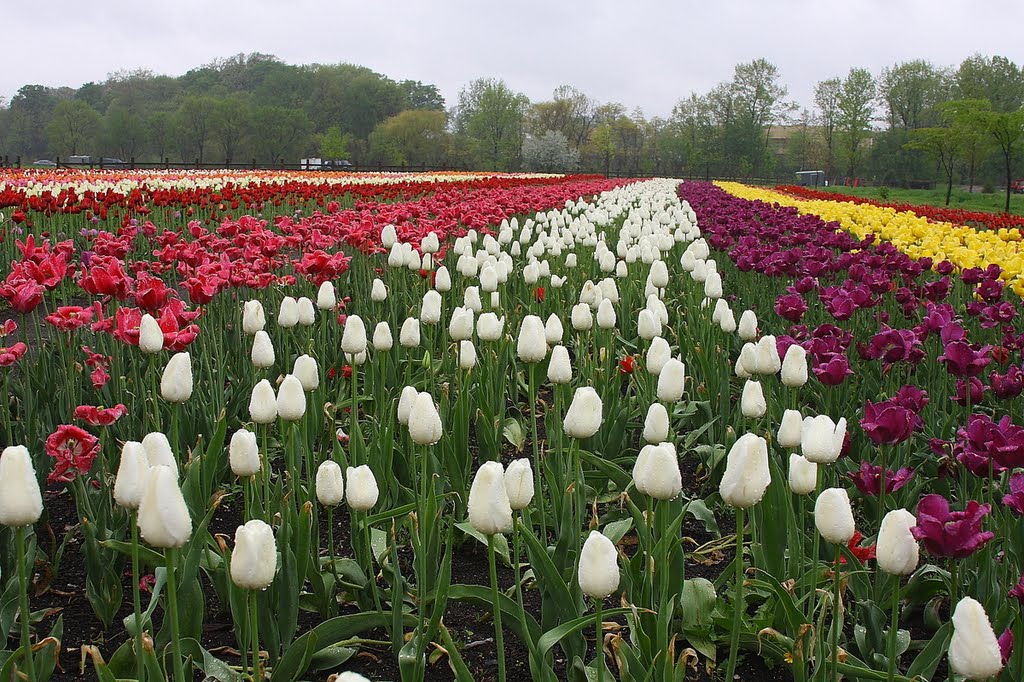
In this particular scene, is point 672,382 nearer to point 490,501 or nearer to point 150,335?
point 490,501

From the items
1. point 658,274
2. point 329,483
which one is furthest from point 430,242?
point 329,483

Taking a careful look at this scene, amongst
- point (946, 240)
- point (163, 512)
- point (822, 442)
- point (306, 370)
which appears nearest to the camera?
point (163, 512)

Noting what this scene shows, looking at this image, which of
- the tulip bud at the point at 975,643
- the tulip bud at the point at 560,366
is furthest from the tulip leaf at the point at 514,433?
the tulip bud at the point at 975,643

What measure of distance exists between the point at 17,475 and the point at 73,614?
1.31 meters

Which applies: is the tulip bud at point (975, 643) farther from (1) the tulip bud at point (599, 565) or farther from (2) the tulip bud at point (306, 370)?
(2) the tulip bud at point (306, 370)

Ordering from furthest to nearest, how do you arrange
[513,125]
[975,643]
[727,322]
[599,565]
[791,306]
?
[513,125]
[791,306]
[727,322]
[599,565]
[975,643]

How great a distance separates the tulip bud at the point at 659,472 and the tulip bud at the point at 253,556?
2.21 ft

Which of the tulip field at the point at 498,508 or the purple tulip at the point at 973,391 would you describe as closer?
the tulip field at the point at 498,508

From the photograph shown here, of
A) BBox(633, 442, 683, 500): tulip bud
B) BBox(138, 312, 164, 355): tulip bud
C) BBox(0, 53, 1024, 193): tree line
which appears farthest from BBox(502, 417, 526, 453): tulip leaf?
BBox(0, 53, 1024, 193): tree line

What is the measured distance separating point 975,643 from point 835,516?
394 mm

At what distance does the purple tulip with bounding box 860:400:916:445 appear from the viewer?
201 centimetres

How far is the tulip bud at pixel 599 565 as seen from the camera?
1444 mm

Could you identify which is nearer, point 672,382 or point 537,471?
point 672,382

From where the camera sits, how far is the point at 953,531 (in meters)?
1.62
